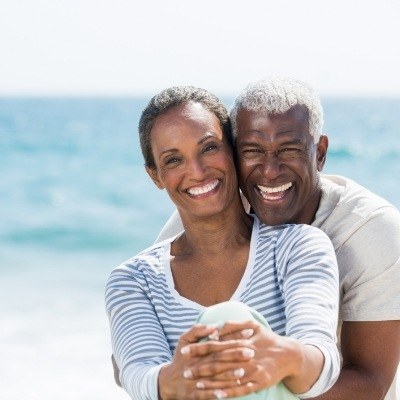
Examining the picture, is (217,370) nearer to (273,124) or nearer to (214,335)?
(214,335)

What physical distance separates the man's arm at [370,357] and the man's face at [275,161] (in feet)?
1.65

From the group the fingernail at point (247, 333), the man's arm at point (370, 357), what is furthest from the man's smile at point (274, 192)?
the fingernail at point (247, 333)

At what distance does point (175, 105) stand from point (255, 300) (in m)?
0.75

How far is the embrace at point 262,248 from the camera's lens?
3053mm

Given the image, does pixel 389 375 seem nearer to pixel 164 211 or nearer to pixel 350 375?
pixel 350 375

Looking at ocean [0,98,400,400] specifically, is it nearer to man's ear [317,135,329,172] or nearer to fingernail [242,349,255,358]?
man's ear [317,135,329,172]

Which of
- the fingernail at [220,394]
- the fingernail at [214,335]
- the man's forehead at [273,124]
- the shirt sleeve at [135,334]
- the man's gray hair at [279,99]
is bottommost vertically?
the shirt sleeve at [135,334]

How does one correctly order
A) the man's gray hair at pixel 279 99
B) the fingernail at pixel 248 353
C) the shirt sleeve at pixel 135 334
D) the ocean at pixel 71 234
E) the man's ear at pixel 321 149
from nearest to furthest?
the fingernail at pixel 248 353 → the shirt sleeve at pixel 135 334 → the man's gray hair at pixel 279 99 → the man's ear at pixel 321 149 → the ocean at pixel 71 234

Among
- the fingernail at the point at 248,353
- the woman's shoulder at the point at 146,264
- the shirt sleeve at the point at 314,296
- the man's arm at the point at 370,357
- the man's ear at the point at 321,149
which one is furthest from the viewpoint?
the man's ear at the point at 321,149

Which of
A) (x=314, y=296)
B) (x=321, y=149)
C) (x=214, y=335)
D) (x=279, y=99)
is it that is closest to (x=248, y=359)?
(x=214, y=335)

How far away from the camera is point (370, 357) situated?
11.0 feet

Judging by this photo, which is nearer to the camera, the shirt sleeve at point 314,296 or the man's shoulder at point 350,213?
the shirt sleeve at point 314,296

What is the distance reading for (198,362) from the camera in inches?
104

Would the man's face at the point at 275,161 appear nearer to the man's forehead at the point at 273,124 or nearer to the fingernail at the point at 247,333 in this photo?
the man's forehead at the point at 273,124
